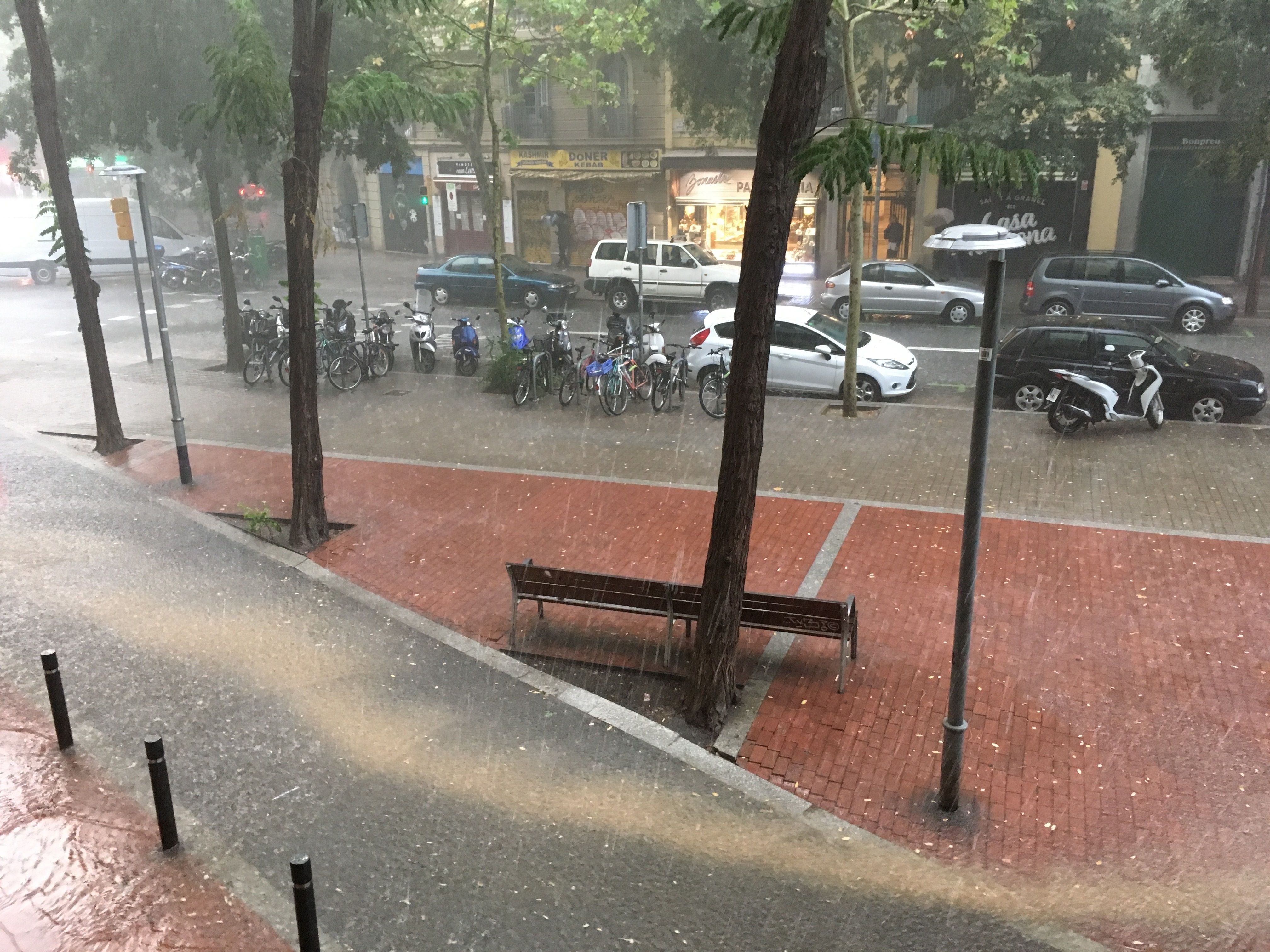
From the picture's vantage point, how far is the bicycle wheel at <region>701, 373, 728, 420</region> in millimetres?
14805

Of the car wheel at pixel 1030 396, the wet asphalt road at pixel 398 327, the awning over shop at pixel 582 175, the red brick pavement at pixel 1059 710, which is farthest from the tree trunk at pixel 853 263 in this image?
the awning over shop at pixel 582 175

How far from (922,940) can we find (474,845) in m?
2.44

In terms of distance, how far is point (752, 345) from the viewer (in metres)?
6.20

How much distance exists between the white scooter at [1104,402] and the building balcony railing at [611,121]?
22.7m

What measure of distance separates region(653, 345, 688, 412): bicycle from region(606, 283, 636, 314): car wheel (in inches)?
364

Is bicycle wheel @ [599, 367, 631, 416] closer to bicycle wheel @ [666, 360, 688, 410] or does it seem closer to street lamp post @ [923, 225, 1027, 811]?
bicycle wheel @ [666, 360, 688, 410]

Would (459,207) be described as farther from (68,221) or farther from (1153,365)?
(1153,365)

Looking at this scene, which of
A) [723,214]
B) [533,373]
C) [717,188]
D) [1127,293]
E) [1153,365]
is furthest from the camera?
[723,214]

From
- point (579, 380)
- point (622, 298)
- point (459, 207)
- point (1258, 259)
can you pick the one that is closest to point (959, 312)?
point (1258, 259)

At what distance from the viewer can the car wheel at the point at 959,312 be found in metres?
21.9

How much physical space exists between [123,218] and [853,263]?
10.2 metres

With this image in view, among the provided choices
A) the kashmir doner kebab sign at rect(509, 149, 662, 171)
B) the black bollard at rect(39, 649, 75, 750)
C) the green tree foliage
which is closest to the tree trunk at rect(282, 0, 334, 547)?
the black bollard at rect(39, 649, 75, 750)

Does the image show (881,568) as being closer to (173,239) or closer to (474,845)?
(474,845)

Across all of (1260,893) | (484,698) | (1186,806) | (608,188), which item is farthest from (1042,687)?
(608,188)
